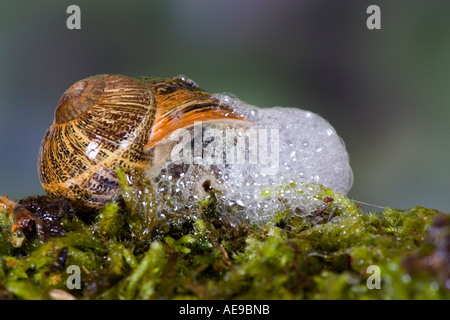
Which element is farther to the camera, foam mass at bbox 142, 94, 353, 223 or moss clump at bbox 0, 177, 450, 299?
foam mass at bbox 142, 94, 353, 223

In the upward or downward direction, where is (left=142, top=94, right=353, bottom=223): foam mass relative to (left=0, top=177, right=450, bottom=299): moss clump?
upward

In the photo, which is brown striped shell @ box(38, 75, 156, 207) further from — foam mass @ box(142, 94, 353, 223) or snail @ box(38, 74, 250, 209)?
foam mass @ box(142, 94, 353, 223)

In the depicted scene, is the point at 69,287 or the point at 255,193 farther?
the point at 255,193

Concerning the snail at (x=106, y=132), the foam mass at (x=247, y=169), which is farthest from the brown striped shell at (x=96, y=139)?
the foam mass at (x=247, y=169)

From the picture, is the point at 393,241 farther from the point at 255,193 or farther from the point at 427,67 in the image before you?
the point at 427,67

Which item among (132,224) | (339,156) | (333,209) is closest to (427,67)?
(339,156)

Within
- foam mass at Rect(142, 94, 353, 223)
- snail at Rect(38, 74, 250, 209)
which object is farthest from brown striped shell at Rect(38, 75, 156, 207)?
foam mass at Rect(142, 94, 353, 223)
